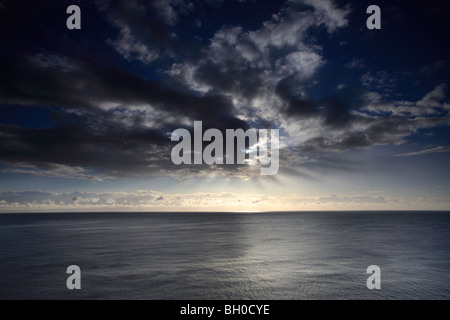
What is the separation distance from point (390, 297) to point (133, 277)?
28.6 meters

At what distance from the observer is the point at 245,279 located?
27.5m
